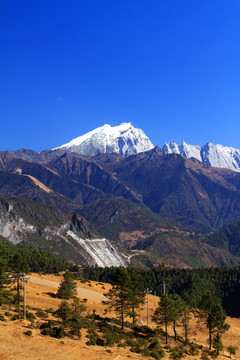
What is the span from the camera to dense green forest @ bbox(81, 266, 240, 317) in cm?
14075

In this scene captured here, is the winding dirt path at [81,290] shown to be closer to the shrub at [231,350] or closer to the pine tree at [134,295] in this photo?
the pine tree at [134,295]

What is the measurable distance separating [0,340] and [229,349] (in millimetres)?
45597

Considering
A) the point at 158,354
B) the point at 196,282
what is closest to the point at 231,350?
the point at 158,354

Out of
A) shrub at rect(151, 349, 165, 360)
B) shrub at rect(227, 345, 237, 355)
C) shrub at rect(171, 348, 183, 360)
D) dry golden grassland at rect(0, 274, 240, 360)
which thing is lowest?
shrub at rect(227, 345, 237, 355)

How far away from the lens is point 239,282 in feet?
492

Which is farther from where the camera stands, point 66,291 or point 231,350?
point 66,291

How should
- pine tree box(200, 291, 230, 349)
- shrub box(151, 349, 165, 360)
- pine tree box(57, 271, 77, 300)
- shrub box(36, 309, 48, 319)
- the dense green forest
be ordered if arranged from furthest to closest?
the dense green forest → pine tree box(57, 271, 77, 300) → pine tree box(200, 291, 230, 349) → shrub box(36, 309, 48, 319) → shrub box(151, 349, 165, 360)

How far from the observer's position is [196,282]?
5837 inches

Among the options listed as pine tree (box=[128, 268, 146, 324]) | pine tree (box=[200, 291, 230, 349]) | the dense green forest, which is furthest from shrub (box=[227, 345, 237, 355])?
the dense green forest

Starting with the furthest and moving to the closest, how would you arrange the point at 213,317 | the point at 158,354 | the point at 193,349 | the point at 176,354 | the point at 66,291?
the point at 66,291
the point at 213,317
the point at 193,349
the point at 176,354
the point at 158,354

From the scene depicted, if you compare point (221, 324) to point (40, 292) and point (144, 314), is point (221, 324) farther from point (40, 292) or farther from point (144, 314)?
point (40, 292)

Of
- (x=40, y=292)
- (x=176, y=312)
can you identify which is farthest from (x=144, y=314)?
(x=40, y=292)

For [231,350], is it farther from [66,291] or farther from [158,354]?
[66,291]

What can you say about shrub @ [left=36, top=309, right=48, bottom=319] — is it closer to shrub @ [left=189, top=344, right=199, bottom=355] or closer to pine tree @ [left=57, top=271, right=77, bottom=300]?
pine tree @ [left=57, top=271, right=77, bottom=300]
